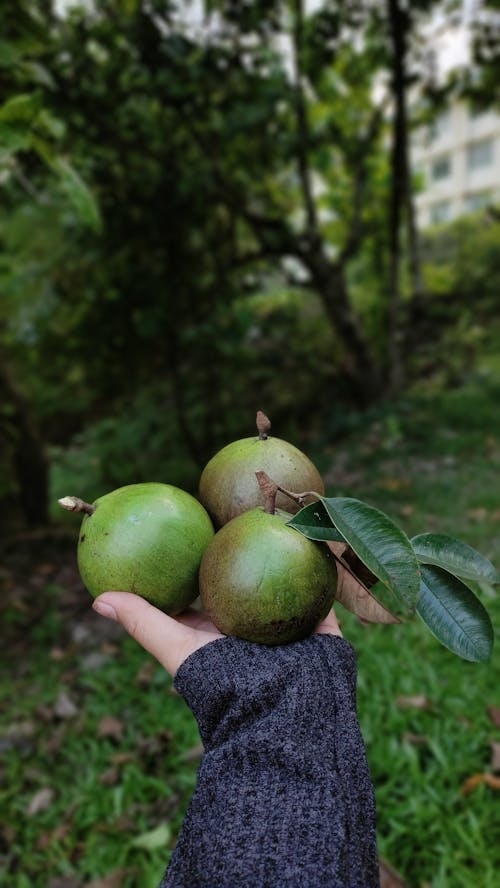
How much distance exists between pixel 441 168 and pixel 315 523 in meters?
32.3

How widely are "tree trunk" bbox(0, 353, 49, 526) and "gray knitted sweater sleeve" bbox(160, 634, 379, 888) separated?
4.04 meters

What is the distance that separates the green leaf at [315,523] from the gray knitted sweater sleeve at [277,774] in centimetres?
24

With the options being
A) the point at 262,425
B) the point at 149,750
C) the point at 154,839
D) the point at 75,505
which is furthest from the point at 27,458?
the point at 262,425

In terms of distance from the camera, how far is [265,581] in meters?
1.19

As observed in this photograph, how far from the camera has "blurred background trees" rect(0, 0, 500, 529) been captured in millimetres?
4266

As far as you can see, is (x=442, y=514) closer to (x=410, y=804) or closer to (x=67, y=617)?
(x=410, y=804)

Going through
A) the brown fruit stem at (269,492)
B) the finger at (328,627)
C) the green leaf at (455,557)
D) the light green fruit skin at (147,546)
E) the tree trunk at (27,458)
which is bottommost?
the tree trunk at (27,458)

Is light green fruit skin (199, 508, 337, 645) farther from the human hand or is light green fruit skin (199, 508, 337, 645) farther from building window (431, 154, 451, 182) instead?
building window (431, 154, 451, 182)

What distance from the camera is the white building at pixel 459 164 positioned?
2695 cm

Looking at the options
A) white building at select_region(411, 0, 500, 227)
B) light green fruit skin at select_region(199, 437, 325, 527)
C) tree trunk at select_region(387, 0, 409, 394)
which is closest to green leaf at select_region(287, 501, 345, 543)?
light green fruit skin at select_region(199, 437, 325, 527)

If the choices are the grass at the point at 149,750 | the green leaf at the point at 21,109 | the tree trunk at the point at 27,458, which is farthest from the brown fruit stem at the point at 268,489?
the tree trunk at the point at 27,458

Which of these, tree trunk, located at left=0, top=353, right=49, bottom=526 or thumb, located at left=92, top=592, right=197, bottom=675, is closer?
thumb, located at left=92, top=592, right=197, bottom=675

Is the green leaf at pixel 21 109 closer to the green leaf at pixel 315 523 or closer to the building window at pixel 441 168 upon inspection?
the green leaf at pixel 315 523

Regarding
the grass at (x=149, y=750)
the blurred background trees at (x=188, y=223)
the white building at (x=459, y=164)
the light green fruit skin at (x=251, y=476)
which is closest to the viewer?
the light green fruit skin at (x=251, y=476)
